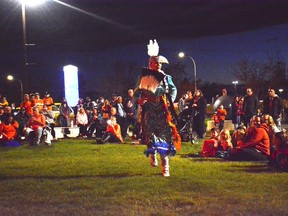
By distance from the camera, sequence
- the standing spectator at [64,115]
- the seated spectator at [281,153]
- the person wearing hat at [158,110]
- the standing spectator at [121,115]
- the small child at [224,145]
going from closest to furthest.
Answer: the person wearing hat at [158,110]
the seated spectator at [281,153]
the small child at [224,145]
the standing spectator at [121,115]
the standing spectator at [64,115]

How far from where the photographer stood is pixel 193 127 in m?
15.1

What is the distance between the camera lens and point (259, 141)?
33.0 ft

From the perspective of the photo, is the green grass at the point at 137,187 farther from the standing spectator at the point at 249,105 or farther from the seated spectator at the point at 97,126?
the seated spectator at the point at 97,126

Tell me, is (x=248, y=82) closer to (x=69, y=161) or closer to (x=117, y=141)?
(x=117, y=141)

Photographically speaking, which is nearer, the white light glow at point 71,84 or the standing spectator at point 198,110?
the standing spectator at point 198,110

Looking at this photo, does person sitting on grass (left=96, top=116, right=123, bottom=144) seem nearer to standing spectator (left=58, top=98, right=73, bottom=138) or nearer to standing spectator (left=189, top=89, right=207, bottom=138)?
standing spectator (left=189, top=89, right=207, bottom=138)

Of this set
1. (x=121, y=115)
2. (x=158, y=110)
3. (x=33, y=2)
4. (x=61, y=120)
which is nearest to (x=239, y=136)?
(x=158, y=110)

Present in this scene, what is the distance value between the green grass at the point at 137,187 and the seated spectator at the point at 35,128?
3.91m

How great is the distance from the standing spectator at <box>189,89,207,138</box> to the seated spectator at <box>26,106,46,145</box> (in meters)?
4.93

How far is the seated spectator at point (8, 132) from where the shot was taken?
14875 mm

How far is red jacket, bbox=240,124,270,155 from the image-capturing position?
1000 cm

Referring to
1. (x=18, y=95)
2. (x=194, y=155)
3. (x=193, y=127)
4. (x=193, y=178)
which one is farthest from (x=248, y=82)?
(x=193, y=178)

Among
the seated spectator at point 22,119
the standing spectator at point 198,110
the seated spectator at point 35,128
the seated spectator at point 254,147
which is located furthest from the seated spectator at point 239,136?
the seated spectator at point 22,119

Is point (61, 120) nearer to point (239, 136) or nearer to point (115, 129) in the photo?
point (115, 129)
